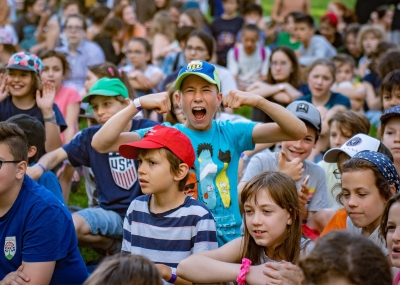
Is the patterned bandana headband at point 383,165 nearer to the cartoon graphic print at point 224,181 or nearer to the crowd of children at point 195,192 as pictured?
the crowd of children at point 195,192

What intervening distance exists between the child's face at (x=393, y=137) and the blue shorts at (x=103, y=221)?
218 cm

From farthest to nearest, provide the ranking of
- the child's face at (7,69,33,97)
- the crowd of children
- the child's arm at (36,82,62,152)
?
the child's face at (7,69,33,97) < the child's arm at (36,82,62,152) < the crowd of children

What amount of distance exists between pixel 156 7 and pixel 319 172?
987 cm

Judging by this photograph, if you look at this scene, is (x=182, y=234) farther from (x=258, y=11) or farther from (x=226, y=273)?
(x=258, y=11)

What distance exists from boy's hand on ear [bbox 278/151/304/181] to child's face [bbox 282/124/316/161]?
0.27m

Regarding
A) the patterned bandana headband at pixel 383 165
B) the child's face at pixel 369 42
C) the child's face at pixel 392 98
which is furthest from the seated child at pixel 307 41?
the patterned bandana headband at pixel 383 165

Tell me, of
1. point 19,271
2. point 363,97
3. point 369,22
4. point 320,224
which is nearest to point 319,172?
point 320,224

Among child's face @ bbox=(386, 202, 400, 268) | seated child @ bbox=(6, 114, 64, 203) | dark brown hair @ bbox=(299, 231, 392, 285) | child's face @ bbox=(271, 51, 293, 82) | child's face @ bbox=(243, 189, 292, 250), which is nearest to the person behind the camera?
dark brown hair @ bbox=(299, 231, 392, 285)

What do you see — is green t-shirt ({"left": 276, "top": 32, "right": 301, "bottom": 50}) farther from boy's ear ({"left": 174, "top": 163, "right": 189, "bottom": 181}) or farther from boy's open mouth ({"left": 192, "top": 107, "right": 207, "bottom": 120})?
boy's ear ({"left": 174, "top": 163, "right": 189, "bottom": 181})

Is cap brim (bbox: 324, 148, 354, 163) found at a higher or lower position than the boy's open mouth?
lower

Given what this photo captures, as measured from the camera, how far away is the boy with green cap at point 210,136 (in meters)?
4.14

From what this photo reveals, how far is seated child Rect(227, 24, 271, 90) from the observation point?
10.4 metres

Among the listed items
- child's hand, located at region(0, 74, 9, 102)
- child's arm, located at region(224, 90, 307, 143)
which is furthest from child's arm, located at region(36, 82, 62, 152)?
child's arm, located at region(224, 90, 307, 143)

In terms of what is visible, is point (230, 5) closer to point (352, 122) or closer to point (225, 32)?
point (225, 32)
